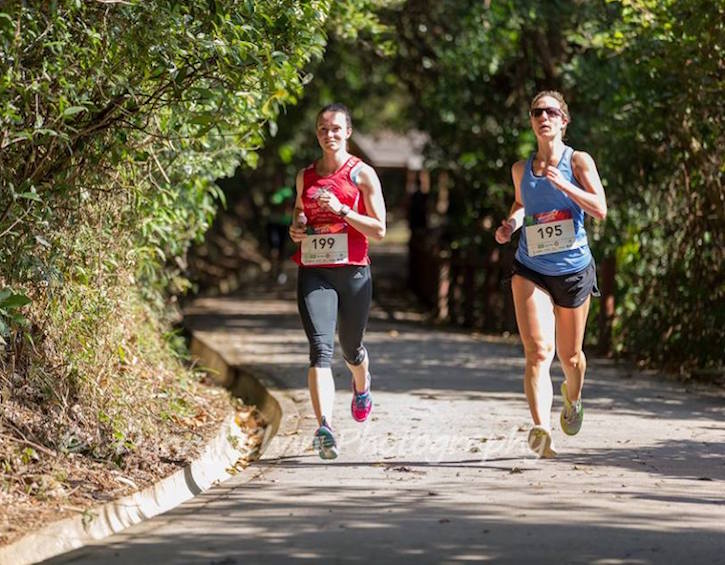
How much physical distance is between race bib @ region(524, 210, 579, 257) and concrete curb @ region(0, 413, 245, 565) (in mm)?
2329

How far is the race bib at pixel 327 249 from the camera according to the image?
28.1 feet

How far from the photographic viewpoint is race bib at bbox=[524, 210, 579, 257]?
844cm

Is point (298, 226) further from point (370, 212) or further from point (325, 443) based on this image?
point (325, 443)

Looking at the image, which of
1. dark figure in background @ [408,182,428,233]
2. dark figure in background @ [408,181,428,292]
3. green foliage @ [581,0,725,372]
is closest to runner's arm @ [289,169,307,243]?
green foliage @ [581,0,725,372]

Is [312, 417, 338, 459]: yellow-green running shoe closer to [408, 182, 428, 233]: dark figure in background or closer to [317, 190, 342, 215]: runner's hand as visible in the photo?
[317, 190, 342, 215]: runner's hand

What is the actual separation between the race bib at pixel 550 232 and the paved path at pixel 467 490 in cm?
125

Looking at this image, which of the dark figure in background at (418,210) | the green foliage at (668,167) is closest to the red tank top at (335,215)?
the green foliage at (668,167)

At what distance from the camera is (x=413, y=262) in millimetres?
25734

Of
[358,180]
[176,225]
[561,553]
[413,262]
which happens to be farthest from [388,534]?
[413,262]

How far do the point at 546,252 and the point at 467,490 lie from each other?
1.59 metres

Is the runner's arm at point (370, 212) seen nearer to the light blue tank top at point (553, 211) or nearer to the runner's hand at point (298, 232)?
the runner's hand at point (298, 232)

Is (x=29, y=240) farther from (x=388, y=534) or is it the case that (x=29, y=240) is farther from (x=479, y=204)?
(x=479, y=204)

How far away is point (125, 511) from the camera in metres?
7.28

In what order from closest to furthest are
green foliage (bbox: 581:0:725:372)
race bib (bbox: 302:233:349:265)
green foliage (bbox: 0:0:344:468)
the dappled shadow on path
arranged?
1. the dappled shadow on path
2. green foliage (bbox: 0:0:344:468)
3. race bib (bbox: 302:233:349:265)
4. green foliage (bbox: 581:0:725:372)
